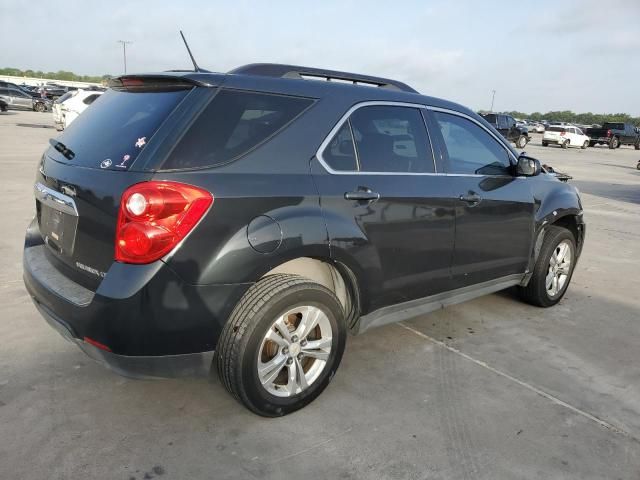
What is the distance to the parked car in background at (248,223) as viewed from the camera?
2367mm

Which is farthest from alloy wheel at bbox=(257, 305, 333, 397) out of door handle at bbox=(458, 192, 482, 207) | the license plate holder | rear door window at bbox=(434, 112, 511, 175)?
rear door window at bbox=(434, 112, 511, 175)

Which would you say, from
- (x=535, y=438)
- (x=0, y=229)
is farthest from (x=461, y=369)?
(x=0, y=229)

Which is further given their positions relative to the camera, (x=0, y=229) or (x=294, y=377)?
(x=0, y=229)

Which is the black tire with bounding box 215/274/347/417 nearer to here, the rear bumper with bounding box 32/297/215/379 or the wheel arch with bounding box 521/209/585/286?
the rear bumper with bounding box 32/297/215/379

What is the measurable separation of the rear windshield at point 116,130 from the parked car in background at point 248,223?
13 mm

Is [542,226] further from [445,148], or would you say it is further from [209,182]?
[209,182]


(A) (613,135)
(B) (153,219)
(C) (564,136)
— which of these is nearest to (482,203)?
(B) (153,219)

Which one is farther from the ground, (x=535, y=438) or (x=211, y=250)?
(x=211, y=250)

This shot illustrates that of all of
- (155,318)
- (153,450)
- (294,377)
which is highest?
(155,318)

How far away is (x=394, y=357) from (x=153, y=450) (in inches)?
68.0

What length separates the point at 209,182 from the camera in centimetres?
243

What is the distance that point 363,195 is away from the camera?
2969mm


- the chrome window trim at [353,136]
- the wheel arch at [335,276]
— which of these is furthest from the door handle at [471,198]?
the wheel arch at [335,276]

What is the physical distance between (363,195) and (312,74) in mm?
821
